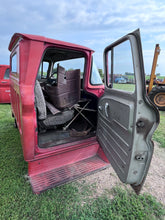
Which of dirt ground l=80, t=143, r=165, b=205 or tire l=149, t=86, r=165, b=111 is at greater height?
tire l=149, t=86, r=165, b=111

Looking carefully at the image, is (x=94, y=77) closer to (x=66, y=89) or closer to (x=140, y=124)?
(x=66, y=89)

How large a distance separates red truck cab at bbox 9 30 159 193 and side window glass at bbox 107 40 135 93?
0.01m

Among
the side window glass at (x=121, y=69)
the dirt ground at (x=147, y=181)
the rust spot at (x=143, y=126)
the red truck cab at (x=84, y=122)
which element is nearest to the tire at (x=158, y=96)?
the dirt ground at (x=147, y=181)

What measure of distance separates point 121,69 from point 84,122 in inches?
60.6

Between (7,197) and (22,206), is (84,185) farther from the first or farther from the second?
(7,197)

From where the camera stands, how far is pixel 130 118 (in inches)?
48.1

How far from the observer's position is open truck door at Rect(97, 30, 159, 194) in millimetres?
1148

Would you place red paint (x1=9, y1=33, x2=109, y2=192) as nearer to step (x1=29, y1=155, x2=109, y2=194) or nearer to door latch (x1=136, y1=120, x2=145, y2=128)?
step (x1=29, y1=155, x2=109, y2=194)

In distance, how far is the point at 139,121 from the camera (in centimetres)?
119

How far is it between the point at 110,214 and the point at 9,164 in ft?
Result: 5.66

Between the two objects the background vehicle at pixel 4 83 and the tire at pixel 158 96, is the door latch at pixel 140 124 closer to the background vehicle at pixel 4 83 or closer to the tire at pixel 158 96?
the tire at pixel 158 96

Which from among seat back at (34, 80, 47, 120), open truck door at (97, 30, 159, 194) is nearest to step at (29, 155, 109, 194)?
open truck door at (97, 30, 159, 194)

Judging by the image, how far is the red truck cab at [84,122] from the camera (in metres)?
1.21

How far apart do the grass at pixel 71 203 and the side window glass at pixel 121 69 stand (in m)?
1.36
